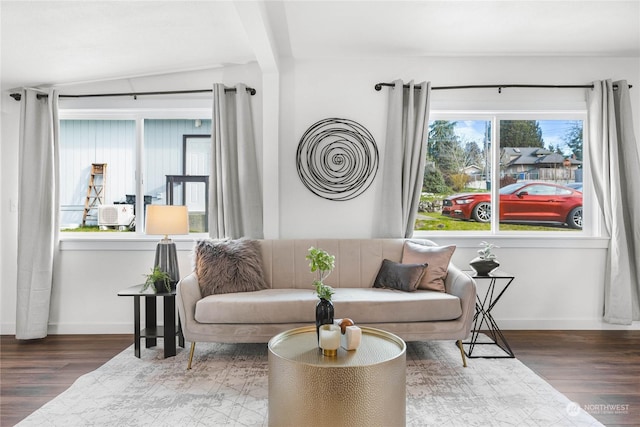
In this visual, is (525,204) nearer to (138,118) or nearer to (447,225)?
(447,225)

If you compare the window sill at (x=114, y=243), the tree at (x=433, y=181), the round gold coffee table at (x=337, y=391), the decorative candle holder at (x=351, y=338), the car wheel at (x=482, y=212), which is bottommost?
the round gold coffee table at (x=337, y=391)

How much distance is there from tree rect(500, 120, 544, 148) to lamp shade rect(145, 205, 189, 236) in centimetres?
312

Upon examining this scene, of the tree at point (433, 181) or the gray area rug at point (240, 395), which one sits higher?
the tree at point (433, 181)

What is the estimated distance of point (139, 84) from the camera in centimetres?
402

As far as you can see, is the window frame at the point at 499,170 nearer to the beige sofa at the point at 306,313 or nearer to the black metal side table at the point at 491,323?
the black metal side table at the point at 491,323

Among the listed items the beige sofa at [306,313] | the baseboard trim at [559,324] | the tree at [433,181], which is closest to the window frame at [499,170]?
the tree at [433,181]

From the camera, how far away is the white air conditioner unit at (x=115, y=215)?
4125mm

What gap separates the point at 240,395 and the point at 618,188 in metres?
3.63

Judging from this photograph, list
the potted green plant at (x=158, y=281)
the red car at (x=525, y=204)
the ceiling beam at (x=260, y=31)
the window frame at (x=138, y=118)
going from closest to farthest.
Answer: the ceiling beam at (x=260, y=31) → the potted green plant at (x=158, y=281) → the window frame at (x=138, y=118) → the red car at (x=525, y=204)

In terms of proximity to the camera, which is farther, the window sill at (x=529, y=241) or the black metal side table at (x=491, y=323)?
the window sill at (x=529, y=241)

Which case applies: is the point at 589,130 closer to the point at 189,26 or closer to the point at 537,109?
the point at 537,109

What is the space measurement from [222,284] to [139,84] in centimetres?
217

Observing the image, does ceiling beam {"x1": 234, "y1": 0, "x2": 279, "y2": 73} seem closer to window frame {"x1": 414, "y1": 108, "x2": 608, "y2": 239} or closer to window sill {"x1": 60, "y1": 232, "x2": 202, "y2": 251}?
window frame {"x1": 414, "y1": 108, "x2": 608, "y2": 239}

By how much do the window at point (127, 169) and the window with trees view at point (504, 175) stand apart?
2.26m
